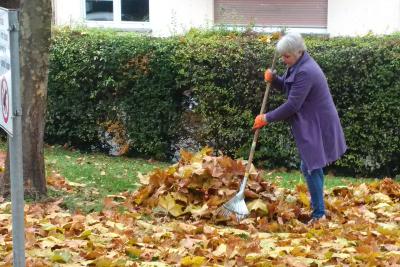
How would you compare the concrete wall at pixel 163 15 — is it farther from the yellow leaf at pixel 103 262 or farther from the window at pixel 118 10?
the yellow leaf at pixel 103 262

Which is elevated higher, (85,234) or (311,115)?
(311,115)

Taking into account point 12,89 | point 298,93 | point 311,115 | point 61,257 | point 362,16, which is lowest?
point 61,257

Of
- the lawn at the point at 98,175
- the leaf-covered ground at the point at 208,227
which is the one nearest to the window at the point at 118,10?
the lawn at the point at 98,175

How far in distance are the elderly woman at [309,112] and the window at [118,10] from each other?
10.8m

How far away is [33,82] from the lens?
676 cm

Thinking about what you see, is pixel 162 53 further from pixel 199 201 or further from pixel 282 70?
pixel 199 201

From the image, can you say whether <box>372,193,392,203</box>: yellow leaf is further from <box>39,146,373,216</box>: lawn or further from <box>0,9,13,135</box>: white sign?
<box>0,9,13,135</box>: white sign

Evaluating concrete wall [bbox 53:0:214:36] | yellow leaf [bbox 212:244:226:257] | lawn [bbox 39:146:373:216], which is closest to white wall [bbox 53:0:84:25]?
concrete wall [bbox 53:0:214:36]

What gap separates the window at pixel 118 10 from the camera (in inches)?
668

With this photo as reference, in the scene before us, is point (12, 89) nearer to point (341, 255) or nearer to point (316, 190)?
point (341, 255)

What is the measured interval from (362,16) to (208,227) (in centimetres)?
1032

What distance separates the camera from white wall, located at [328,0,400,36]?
14.9 meters

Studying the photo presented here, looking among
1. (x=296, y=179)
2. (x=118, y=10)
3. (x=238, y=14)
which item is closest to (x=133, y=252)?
(x=296, y=179)

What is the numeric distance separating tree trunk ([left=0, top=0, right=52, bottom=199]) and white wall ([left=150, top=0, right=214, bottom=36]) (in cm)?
915
